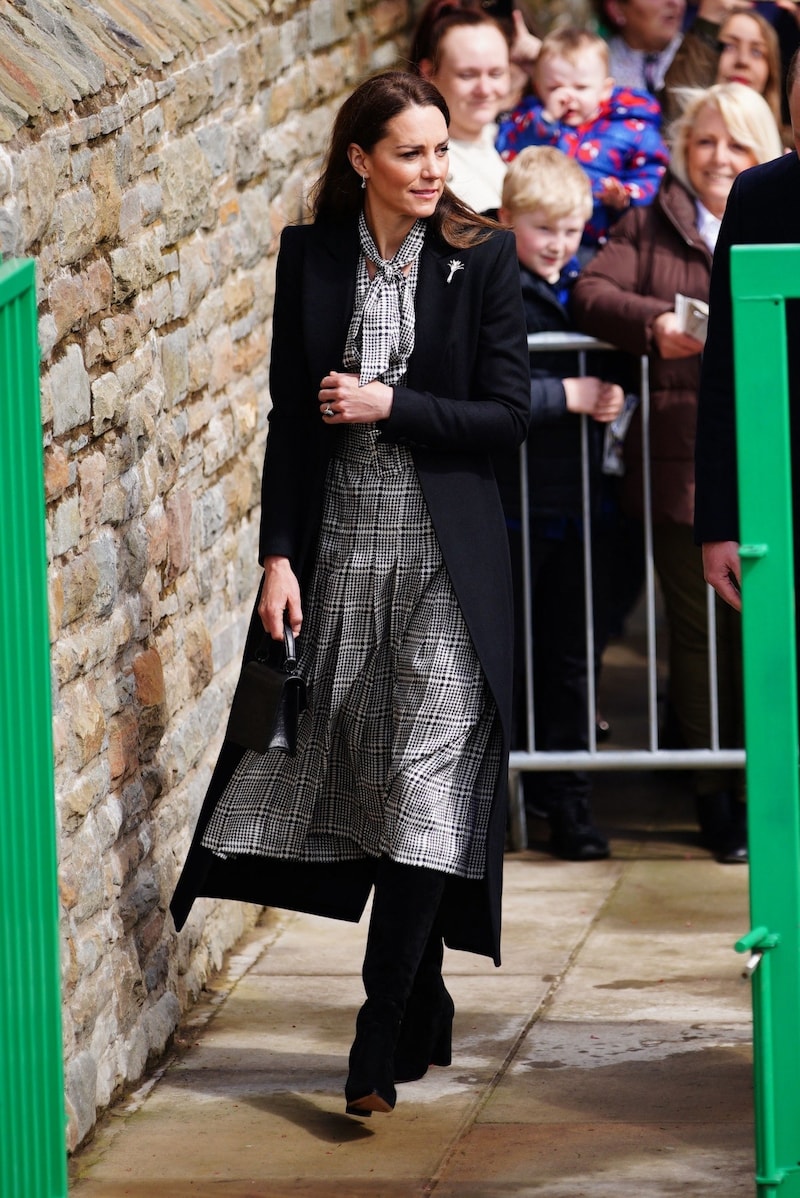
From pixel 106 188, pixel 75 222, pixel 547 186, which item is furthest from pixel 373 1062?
pixel 547 186

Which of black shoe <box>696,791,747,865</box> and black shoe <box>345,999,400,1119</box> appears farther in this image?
black shoe <box>696,791,747,865</box>

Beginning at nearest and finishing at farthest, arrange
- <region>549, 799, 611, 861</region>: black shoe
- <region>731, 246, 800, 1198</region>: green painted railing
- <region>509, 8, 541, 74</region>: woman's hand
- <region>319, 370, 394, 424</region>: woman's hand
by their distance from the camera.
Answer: <region>731, 246, 800, 1198</region>: green painted railing → <region>319, 370, 394, 424</region>: woman's hand → <region>549, 799, 611, 861</region>: black shoe → <region>509, 8, 541, 74</region>: woman's hand

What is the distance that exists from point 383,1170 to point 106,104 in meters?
2.12

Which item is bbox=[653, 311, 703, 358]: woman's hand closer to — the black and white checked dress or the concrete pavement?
the concrete pavement

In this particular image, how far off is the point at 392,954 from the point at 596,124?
352 cm

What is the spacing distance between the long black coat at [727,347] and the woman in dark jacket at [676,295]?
1851 millimetres

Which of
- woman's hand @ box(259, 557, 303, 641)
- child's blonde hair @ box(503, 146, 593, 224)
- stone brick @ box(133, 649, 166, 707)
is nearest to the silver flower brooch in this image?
woman's hand @ box(259, 557, 303, 641)

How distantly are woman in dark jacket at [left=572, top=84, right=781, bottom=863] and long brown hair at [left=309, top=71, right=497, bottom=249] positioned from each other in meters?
1.76

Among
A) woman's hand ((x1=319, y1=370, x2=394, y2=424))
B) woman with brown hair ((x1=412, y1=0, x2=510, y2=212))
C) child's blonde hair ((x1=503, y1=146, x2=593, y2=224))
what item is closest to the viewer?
woman's hand ((x1=319, y1=370, x2=394, y2=424))

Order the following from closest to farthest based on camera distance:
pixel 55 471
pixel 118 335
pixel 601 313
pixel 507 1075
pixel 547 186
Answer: pixel 55 471 → pixel 118 335 → pixel 507 1075 → pixel 547 186 → pixel 601 313

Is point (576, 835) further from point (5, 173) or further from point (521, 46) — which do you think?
point (5, 173)

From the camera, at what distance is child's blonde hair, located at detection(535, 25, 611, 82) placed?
22.0 ft

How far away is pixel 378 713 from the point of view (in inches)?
159

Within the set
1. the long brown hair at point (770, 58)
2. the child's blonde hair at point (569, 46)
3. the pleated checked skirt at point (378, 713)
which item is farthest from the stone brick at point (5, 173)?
the long brown hair at point (770, 58)
